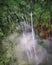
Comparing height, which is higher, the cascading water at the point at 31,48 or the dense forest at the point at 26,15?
the dense forest at the point at 26,15

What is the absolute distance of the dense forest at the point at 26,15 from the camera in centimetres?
874

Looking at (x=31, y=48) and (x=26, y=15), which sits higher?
(x=26, y=15)

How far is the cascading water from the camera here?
9320mm

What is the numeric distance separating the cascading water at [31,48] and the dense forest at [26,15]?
428mm

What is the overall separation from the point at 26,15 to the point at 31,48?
1.69m

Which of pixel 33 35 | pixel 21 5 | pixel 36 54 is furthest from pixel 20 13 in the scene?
pixel 36 54

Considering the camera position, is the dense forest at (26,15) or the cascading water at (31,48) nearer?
the dense forest at (26,15)

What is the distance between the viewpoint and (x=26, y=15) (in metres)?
10.2

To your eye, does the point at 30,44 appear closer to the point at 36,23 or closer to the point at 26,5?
the point at 36,23

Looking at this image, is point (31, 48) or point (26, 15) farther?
point (26, 15)

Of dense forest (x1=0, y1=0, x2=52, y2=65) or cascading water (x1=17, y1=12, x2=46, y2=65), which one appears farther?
cascading water (x1=17, y1=12, x2=46, y2=65)

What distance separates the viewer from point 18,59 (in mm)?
8680

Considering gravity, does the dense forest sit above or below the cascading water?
above

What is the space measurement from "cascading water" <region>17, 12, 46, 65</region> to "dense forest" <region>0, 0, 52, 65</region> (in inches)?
16.8
